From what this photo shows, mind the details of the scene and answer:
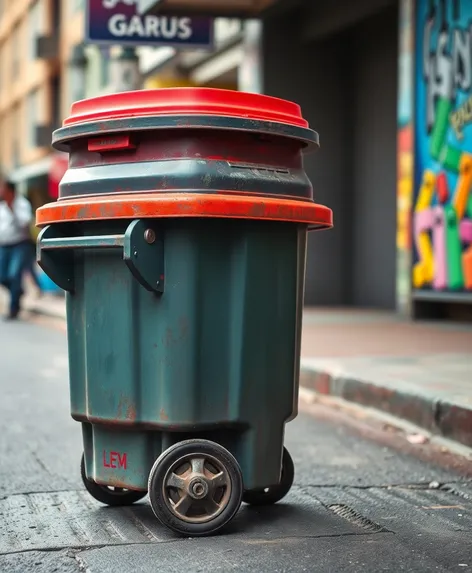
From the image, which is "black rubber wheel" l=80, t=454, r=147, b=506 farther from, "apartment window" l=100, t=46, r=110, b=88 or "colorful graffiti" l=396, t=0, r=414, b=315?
"apartment window" l=100, t=46, r=110, b=88

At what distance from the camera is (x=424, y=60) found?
34.7 feet

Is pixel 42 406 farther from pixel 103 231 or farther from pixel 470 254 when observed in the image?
pixel 470 254

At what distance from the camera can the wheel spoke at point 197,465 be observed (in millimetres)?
3393

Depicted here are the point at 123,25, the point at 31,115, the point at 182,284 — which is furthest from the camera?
the point at 31,115

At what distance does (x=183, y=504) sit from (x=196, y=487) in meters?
0.07

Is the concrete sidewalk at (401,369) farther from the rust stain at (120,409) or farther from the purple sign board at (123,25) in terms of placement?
the purple sign board at (123,25)

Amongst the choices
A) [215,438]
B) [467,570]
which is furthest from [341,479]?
[467,570]

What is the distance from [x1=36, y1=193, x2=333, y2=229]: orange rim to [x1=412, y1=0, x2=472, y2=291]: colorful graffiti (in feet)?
22.1

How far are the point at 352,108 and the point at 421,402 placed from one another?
849 centimetres

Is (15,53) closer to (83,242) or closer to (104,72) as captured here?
(104,72)

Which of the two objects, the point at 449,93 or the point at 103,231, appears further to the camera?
the point at 449,93

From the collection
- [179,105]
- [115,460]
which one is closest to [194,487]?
[115,460]

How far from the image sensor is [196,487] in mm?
3385

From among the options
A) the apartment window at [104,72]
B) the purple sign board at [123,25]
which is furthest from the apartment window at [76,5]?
the purple sign board at [123,25]
